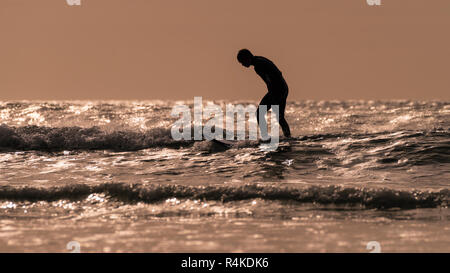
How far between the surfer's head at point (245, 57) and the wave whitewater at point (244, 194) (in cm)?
358

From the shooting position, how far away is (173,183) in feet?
23.1

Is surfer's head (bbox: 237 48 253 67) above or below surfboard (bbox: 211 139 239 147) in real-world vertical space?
above

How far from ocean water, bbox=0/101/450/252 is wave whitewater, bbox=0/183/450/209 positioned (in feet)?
0.04

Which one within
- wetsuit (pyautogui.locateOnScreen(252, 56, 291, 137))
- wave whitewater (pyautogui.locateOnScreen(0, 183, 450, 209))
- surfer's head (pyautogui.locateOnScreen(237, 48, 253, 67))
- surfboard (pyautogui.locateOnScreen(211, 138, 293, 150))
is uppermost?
surfer's head (pyautogui.locateOnScreen(237, 48, 253, 67))

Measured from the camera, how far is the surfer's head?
9633 mm

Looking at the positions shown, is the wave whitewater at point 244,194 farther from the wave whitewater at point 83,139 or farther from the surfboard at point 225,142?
the wave whitewater at point 83,139

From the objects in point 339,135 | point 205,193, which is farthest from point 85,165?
point 339,135

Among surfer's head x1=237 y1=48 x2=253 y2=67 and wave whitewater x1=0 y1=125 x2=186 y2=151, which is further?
wave whitewater x1=0 y1=125 x2=186 y2=151

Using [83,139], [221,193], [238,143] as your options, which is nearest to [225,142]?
[238,143]

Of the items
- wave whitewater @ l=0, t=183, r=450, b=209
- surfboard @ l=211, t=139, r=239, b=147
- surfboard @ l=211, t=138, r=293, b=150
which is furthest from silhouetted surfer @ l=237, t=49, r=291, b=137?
wave whitewater @ l=0, t=183, r=450, b=209

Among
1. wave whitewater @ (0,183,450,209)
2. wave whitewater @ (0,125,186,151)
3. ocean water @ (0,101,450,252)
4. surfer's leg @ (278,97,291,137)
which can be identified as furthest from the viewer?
wave whitewater @ (0,125,186,151)

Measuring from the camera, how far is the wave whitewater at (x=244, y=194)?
20.0 feet

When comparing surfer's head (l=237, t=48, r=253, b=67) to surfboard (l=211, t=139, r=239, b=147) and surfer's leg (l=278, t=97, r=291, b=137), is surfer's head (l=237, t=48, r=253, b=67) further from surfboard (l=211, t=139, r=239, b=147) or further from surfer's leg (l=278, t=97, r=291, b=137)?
surfboard (l=211, t=139, r=239, b=147)

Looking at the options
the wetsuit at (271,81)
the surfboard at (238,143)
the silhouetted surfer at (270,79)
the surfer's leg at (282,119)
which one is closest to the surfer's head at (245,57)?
the silhouetted surfer at (270,79)
